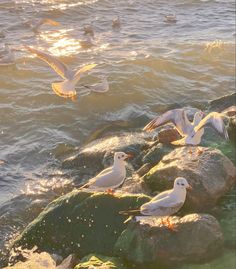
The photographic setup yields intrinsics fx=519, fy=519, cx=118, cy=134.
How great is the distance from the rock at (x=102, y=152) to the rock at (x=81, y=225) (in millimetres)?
2555

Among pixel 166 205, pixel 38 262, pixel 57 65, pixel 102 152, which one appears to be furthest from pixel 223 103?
pixel 38 262

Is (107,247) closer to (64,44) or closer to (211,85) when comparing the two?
(211,85)

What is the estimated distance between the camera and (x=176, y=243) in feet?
24.1

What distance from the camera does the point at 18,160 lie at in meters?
11.9

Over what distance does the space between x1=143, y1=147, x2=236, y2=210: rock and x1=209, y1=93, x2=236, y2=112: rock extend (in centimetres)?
488

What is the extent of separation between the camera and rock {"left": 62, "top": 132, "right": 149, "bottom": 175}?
11.0 meters

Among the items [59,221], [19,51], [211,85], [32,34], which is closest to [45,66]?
[19,51]

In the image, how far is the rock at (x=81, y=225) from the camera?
7.95 meters

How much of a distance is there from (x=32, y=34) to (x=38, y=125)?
336 inches

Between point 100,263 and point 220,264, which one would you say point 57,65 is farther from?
point 220,264

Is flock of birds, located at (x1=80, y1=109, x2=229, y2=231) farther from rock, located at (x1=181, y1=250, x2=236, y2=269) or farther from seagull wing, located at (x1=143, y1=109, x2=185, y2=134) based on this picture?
rock, located at (x1=181, y1=250, x2=236, y2=269)

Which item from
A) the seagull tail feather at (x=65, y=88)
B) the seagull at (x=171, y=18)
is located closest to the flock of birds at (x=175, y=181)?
the seagull tail feather at (x=65, y=88)

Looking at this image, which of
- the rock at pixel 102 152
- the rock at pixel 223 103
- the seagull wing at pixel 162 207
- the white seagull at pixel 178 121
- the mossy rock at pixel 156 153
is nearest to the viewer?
the seagull wing at pixel 162 207

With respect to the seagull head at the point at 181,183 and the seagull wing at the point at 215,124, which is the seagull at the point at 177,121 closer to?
the seagull wing at the point at 215,124
